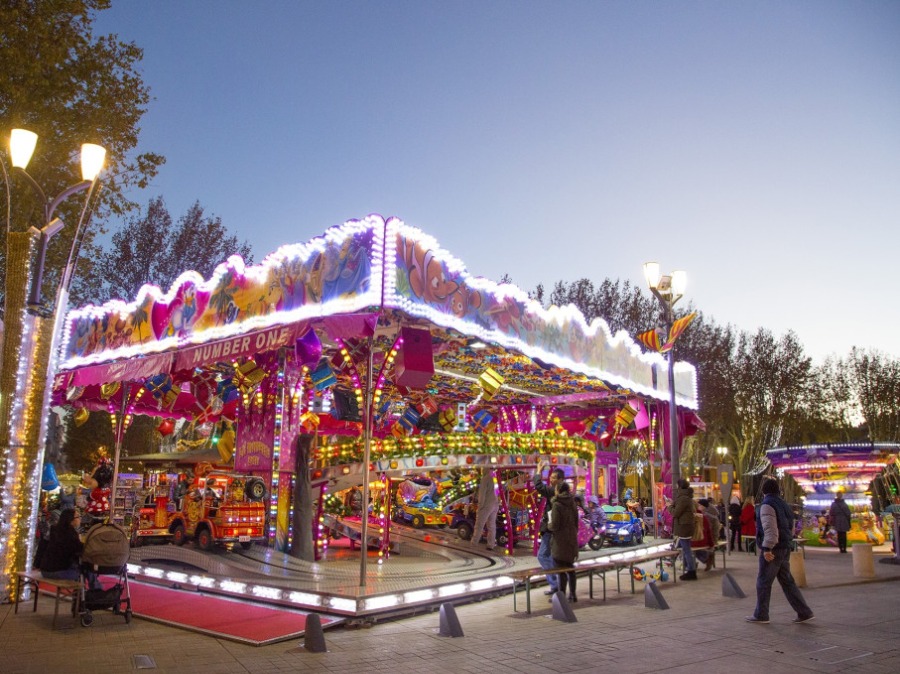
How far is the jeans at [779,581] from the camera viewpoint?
8.24 meters

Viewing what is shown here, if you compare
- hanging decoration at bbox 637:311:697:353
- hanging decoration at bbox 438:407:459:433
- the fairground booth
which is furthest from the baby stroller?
the fairground booth

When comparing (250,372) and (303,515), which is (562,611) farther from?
(250,372)

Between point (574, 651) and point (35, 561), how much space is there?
335 inches

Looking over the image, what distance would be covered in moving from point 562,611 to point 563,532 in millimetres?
1268

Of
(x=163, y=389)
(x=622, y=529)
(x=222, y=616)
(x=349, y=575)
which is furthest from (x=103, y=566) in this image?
(x=622, y=529)

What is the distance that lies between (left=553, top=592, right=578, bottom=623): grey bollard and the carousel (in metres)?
1.61

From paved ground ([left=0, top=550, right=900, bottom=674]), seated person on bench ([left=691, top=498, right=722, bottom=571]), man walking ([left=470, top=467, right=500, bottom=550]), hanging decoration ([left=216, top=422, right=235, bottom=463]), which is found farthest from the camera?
hanging decoration ([left=216, top=422, right=235, bottom=463])

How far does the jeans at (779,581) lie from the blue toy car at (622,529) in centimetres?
871

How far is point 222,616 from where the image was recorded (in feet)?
27.9

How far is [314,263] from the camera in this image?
10.6 meters

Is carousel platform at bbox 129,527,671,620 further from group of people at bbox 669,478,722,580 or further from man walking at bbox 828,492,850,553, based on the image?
man walking at bbox 828,492,850,553

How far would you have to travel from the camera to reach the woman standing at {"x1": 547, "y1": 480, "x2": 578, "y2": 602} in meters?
9.60

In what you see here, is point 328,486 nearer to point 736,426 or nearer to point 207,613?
point 207,613

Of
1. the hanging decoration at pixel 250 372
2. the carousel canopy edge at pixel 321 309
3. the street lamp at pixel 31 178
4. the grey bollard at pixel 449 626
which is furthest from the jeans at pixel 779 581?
the street lamp at pixel 31 178
